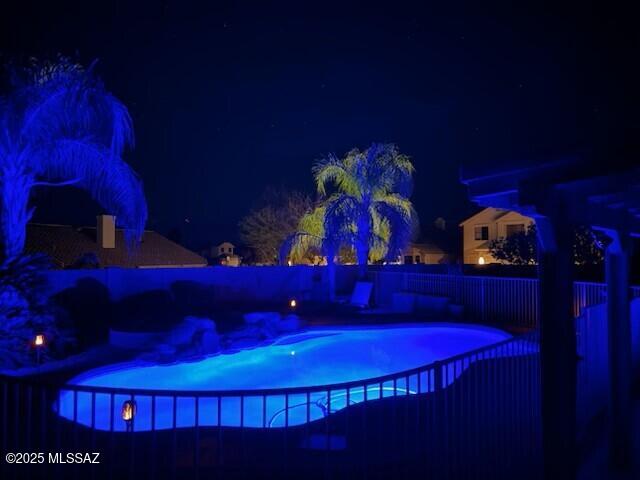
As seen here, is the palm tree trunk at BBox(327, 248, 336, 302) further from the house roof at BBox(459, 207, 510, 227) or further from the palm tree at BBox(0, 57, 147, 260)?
the house roof at BBox(459, 207, 510, 227)

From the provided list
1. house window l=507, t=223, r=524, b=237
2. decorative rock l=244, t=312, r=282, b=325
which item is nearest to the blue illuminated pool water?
decorative rock l=244, t=312, r=282, b=325

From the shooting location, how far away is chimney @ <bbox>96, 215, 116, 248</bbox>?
87.5ft

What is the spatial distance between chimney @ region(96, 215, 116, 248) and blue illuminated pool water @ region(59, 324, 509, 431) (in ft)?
60.8

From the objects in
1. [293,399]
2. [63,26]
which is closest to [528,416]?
[293,399]

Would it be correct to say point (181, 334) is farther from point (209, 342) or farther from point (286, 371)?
point (286, 371)

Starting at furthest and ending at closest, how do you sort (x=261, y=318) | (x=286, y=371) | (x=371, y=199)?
1. (x=371, y=199)
2. (x=261, y=318)
3. (x=286, y=371)

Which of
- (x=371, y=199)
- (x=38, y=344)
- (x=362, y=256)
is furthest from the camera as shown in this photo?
(x=371, y=199)

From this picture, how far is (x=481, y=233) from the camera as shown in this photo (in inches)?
1350

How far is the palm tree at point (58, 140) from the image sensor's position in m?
8.92

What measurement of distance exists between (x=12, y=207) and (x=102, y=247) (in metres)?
18.0

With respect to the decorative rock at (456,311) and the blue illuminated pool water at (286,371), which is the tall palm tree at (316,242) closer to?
the blue illuminated pool water at (286,371)

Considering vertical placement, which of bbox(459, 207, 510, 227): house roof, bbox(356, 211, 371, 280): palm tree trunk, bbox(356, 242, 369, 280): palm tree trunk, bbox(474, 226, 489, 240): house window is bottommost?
bbox(356, 242, 369, 280): palm tree trunk

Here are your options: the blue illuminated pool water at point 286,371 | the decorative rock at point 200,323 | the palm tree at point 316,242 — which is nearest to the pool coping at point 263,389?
the blue illuminated pool water at point 286,371

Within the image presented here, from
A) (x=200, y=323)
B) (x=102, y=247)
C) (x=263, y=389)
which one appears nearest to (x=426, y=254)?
(x=102, y=247)
